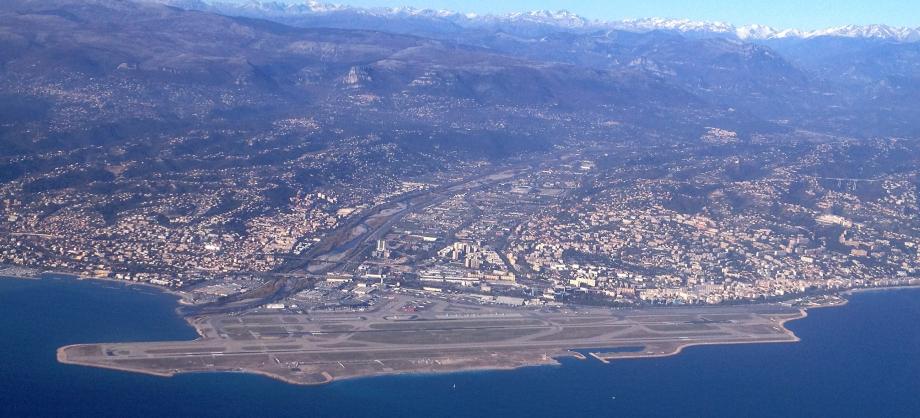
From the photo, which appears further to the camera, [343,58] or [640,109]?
[343,58]

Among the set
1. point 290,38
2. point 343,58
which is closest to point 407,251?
point 343,58

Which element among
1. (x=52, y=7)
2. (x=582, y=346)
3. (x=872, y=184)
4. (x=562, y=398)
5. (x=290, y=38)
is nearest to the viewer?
(x=562, y=398)

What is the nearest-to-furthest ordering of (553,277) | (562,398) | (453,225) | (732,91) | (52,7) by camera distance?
(562,398), (553,277), (453,225), (52,7), (732,91)

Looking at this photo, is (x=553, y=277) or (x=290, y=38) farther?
(x=290, y=38)

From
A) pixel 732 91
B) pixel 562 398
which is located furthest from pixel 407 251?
pixel 732 91

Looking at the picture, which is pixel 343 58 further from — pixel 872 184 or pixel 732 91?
pixel 872 184

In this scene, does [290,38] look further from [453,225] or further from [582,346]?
[582,346]
